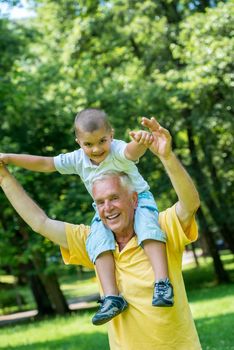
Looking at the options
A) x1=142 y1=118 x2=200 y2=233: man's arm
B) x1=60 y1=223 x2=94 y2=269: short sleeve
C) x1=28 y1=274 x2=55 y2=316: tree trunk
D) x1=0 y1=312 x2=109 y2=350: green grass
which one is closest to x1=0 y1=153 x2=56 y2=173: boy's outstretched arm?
x1=60 y1=223 x2=94 y2=269: short sleeve

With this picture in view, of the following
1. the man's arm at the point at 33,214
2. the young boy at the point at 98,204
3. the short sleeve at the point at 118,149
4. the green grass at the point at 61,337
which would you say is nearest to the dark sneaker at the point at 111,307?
the young boy at the point at 98,204

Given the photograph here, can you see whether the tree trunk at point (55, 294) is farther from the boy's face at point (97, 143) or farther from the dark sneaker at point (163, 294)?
the dark sneaker at point (163, 294)

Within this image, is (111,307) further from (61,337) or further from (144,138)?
(61,337)

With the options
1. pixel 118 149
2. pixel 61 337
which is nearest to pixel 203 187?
pixel 61 337

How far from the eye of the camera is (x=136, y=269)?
11.4 ft

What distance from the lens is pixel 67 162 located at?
167 inches

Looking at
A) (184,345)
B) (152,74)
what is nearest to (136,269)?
(184,345)

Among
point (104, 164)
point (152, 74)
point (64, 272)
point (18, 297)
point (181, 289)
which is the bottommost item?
point (18, 297)

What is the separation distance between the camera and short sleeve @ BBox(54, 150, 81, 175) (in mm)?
4223

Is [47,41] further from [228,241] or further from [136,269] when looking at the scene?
[136,269]

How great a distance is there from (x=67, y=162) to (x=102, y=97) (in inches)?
668

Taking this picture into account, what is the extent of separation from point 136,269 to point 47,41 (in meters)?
22.2

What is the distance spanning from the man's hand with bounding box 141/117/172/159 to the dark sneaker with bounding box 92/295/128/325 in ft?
2.52

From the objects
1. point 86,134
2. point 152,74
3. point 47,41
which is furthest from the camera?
point 47,41
